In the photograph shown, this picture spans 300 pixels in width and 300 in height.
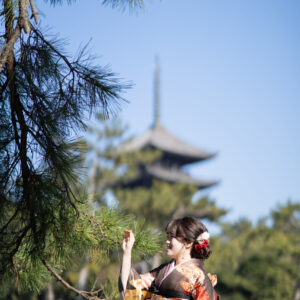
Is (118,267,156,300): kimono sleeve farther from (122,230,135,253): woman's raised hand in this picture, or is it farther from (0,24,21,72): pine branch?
(0,24,21,72): pine branch

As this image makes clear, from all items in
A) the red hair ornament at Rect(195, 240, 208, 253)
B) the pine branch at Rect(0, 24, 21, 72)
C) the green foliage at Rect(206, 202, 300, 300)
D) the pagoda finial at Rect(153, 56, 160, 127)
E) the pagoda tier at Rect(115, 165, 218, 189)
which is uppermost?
the pagoda finial at Rect(153, 56, 160, 127)

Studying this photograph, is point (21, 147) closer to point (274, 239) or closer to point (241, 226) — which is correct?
point (274, 239)

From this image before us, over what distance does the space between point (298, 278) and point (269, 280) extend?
112cm

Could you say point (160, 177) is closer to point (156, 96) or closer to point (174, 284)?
point (156, 96)

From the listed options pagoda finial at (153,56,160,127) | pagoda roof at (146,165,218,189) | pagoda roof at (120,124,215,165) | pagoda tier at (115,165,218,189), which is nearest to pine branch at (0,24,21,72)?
pagoda tier at (115,165,218,189)

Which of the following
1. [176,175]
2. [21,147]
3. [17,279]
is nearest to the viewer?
[21,147]

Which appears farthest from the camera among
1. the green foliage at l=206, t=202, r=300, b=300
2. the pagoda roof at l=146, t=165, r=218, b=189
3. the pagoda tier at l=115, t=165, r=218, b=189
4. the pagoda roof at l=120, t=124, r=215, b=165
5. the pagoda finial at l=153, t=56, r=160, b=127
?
the pagoda finial at l=153, t=56, r=160, b=127

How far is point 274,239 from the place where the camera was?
1397 cm

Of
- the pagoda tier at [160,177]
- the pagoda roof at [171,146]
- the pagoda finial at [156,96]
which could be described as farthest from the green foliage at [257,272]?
the pagoda finial at [156,96]

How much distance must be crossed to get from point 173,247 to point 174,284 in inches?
3.9

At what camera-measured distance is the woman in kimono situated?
1.38 m

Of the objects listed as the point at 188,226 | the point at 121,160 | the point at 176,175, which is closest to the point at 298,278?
the point at 121,160

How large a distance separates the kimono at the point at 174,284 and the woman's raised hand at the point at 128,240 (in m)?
0.08

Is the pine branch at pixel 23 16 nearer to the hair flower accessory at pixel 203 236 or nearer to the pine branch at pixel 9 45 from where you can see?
the pine branch at pixel 9 45
